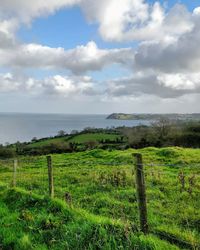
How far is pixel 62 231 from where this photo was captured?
7.72 metres

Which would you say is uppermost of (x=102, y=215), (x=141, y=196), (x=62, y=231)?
(x=141, y=196)

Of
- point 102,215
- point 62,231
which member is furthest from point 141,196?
point 102,215

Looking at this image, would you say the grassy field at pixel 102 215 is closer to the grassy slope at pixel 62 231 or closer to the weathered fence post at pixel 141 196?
the grassy slope at pixel 62 231

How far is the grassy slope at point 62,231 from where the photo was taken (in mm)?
6609

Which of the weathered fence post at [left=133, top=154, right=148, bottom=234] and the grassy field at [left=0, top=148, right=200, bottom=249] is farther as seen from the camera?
the weathered fence post at [left=133, top=154, right=148, bottom=234]

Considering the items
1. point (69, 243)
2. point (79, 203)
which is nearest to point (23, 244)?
point (69, 243)

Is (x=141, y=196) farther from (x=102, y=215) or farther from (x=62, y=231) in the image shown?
(x=102, y=215)

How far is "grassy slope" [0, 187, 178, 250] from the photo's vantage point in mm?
6609

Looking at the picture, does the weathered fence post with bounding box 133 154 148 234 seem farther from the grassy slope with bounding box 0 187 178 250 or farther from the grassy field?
the grassy slope with bounding box 0 187 178 250

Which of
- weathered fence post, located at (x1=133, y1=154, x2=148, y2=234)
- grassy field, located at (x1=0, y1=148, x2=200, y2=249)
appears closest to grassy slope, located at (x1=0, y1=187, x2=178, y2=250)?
grassy field, located at (x1=0, y1=148, x2=200, y2=249)

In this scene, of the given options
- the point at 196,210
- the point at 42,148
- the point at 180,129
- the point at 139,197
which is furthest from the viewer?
the point at 42,148

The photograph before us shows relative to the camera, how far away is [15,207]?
1070cm

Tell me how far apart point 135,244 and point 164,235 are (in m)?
1.00

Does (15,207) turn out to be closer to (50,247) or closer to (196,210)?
(50,247)
